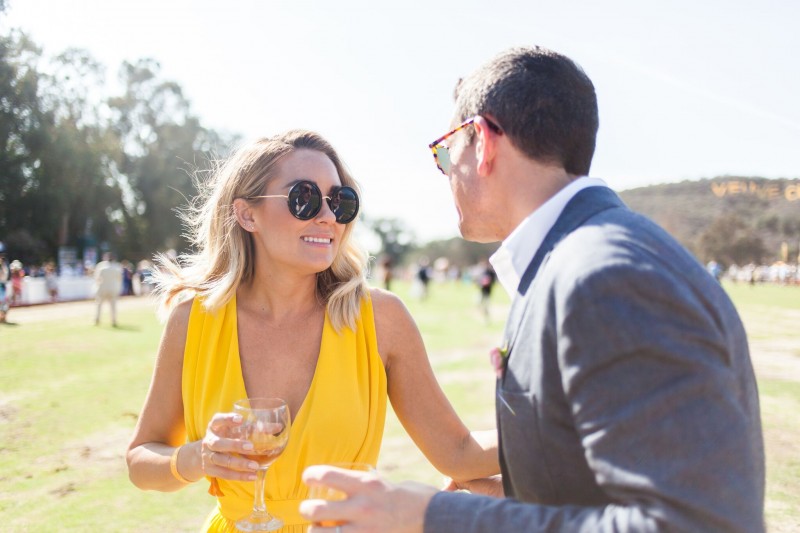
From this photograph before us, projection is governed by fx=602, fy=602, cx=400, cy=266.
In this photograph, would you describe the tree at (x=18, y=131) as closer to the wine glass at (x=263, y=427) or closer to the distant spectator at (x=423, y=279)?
the wine glass at (x=263, y=427)

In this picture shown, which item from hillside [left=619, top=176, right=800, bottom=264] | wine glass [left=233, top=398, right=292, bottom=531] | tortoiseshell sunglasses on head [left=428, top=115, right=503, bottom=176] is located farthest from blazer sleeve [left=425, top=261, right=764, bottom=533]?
hillside [left=619, top=176, right=800, bottom=264]

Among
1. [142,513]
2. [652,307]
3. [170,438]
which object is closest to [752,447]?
[652,307]

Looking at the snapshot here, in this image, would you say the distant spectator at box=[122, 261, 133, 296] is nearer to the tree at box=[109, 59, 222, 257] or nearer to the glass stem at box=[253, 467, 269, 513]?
the tree at box=[109, 59, 222, 257]

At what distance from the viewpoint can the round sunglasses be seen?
288 cm

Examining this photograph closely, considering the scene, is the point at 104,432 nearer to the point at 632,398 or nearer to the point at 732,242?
the point at 632,398

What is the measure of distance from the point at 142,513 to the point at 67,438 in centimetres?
176

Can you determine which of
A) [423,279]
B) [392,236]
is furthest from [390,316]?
[392,236]

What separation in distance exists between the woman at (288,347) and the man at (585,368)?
1179 millimetres

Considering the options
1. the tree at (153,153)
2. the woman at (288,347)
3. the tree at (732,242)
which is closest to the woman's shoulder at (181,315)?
the woman at (288,347)

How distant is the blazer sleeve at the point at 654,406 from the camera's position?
1.07m

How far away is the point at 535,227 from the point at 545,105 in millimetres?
307

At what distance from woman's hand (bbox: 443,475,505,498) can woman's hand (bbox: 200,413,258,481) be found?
86cm

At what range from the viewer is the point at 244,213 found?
3.12 m

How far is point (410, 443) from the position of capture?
6445 millimetres
